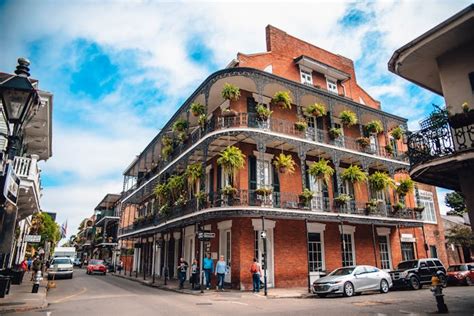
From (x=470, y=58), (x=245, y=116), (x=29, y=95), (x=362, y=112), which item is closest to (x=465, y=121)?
(x=470, y=58)

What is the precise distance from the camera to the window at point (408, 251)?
2104 cm

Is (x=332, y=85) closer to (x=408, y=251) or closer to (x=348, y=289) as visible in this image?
(x=408, y=251)

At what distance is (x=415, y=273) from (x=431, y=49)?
1154 centimetres

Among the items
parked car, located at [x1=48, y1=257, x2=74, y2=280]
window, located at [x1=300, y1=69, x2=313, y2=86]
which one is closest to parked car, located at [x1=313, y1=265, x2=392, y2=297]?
window, located at [x1=300, y1=69, x2=313, y2=86]

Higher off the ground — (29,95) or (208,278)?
(29,95)

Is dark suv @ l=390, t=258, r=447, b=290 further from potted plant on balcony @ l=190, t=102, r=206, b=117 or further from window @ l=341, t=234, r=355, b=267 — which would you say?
potted plant on balcony @ l=190, t=102, r=206, b=117

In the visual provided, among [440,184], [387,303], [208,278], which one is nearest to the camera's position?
[440,184]

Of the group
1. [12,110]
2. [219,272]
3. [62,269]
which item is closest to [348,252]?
[219,272]

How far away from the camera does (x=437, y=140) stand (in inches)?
314

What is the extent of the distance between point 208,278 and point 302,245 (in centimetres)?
518

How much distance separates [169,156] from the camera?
905 inches

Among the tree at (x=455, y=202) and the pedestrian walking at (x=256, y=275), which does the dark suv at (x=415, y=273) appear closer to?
the pedestrian walking at (x=256, y=275)

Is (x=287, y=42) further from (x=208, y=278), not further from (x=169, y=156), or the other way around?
(x=208, y=278)

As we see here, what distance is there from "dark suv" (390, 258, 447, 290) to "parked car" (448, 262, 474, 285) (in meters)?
1.45
